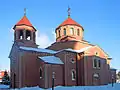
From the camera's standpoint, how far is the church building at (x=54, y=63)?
1230 inches

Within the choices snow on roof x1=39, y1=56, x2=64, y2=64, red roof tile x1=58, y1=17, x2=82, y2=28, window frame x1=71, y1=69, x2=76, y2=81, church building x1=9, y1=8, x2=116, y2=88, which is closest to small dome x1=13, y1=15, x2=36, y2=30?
church building x1=9, y1=8, x2=116, y2=88

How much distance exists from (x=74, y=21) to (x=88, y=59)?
9.19m

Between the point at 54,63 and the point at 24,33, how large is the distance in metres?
7.51

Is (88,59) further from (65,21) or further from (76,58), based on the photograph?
(65,21)

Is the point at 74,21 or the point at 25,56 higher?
the point at 74,21

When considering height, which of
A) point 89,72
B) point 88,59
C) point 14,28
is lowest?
point 89,72

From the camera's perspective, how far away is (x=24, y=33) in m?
34.1

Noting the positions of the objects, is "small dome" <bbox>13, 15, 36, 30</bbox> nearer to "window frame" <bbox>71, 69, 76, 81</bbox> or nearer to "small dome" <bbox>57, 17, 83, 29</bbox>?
"small dome" <bbox>57, 17, 83, 29</bbox>

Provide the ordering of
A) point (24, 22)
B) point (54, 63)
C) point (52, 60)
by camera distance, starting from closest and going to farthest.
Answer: point (54, 63)
point (52, 60)
point (24, 22)

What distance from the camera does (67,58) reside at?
107 feet

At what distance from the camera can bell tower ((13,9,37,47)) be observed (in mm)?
34094

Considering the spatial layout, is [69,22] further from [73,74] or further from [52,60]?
[73,74]

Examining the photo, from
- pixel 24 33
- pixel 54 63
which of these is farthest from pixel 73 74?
pixel 24 33

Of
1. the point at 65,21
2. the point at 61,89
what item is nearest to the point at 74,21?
the point at 65,21
